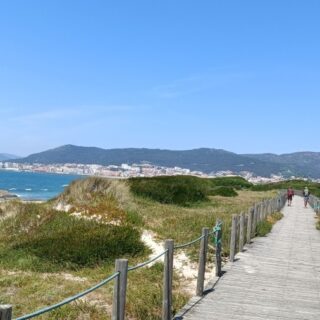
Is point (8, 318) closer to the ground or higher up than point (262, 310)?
higher up

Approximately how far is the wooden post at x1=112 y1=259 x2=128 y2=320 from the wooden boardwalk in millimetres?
2496

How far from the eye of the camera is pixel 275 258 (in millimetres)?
17891

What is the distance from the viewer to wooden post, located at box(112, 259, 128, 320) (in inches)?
290

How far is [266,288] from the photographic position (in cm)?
1295

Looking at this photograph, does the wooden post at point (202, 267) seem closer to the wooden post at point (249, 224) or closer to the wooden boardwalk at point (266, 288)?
the wooden boardwalk at point (266, 288)

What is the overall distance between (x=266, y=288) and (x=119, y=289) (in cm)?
638

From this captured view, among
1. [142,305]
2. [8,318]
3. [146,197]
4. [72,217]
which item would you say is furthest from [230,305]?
[146,197]

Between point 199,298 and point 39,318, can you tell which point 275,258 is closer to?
point 199,298

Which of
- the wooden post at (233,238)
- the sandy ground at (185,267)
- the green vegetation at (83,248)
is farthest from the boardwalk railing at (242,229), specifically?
the sandy ground at (185,267)

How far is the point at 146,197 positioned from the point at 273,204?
8.39 metres

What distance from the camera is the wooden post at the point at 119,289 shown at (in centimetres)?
737

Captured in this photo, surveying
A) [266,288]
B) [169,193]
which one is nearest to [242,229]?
[266,288]

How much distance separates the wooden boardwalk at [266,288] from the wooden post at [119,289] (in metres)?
2.50

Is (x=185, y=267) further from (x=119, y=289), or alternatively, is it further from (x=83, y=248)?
(x=119, y=289)
